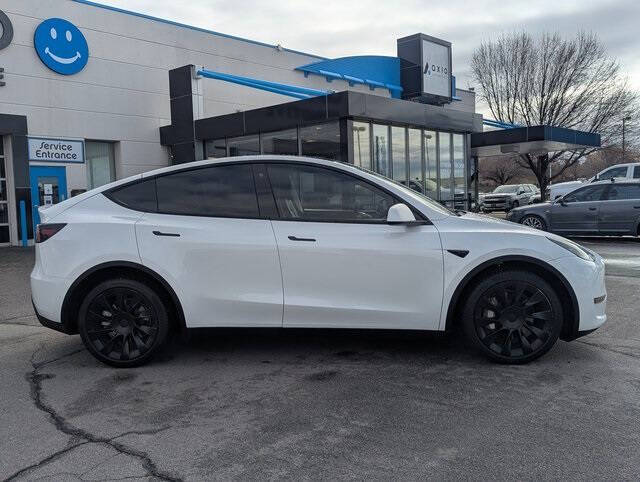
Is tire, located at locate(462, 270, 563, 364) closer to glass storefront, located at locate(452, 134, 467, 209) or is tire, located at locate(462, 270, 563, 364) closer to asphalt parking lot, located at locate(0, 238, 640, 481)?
asphalt parking lot, located at locate(0, 238, 640, 481)

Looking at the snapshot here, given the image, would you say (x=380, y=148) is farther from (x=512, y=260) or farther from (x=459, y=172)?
(x=512, y=260)

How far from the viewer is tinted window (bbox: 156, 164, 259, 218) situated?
4.70 metres

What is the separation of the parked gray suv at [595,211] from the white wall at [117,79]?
1103cm

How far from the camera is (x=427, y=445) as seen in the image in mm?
3254

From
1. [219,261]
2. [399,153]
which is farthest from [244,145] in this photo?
[219,261]

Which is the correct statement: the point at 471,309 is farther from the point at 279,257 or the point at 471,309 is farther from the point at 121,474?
the point at 121,474

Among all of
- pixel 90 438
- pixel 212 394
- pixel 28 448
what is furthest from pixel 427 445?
pixel 28 448

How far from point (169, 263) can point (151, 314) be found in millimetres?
441

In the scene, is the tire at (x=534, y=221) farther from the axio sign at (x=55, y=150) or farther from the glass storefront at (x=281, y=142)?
the axio sign at (x=55, y=150)

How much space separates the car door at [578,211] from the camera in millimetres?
13812

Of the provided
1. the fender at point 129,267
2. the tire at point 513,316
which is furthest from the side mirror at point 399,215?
the fender at point 129,267

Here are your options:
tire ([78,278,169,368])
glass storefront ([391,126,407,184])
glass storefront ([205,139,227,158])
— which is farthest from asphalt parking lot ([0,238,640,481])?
glass storefront ([205,139,227,158])

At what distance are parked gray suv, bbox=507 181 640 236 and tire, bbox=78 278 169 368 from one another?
11.8 meters

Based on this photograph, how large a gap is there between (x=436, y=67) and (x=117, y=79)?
10715 millimetres
